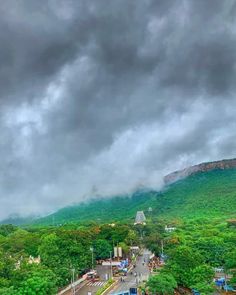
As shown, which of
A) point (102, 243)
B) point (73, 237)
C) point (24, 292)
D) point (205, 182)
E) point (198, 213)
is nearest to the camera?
point (24, 292)

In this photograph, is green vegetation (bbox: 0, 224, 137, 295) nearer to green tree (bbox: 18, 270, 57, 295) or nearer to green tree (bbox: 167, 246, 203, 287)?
green tree (bbox: 18, 270, 57, 295)

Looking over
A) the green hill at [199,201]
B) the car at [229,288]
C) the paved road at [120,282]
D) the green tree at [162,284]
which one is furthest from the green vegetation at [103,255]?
the green hill at [199,201]

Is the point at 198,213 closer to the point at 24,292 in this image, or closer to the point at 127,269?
the point at 127,269

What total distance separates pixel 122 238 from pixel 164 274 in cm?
3878

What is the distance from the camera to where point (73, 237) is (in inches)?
2940

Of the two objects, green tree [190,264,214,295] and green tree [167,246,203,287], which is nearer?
green tree [190,264,214,295]

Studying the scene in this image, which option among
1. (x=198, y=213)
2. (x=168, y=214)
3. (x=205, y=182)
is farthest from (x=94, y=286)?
(x=205, y=182)

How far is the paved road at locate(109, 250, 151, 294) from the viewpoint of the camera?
6380cm

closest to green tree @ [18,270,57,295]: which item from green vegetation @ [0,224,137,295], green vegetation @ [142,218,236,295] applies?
green vegetation @ [0,224,137,295]

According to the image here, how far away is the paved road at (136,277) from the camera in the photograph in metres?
63.8

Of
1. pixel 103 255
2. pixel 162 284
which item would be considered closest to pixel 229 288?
pixel 162 284

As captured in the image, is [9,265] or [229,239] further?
[229,239]

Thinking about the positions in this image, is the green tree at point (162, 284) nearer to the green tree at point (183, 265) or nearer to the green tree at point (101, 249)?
the green tree at point (183, 265)

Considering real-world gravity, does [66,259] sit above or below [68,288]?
above
